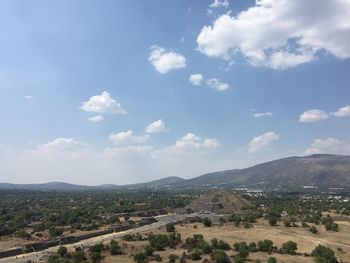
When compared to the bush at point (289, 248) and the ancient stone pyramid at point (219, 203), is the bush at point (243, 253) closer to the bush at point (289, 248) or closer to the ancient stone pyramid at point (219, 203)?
the bush at point (289, 248)

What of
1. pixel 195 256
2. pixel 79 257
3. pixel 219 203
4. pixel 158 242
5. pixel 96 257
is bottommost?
pixel 195 256

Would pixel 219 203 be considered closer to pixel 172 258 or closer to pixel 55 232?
pixel 55 232

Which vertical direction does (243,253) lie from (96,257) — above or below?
below

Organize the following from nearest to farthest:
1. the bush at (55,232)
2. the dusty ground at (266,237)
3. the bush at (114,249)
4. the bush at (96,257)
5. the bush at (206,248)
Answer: the bush at (96,257) → the dusty ground at (266,237) → the bush at (114,249) → the bush at (206,248) → the bush at (55,232)

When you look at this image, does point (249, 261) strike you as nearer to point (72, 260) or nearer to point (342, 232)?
point (72, 260)

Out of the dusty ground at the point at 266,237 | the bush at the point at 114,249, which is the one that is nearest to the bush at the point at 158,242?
the dusty ground at the point at 266,237

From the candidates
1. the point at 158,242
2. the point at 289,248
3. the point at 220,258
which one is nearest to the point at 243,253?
the point at 220,258

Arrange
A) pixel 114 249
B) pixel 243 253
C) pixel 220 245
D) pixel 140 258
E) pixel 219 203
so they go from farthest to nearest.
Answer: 1. pixel 219 203
2. pixel 220 245
3. pixel 114 249
4. pixel 243 253
5. pixel 140 258

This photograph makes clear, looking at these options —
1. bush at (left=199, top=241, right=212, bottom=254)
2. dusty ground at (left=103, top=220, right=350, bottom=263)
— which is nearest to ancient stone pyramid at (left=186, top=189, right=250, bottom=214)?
dusty ground at (left=103, top=220, right=350, bottom=263)

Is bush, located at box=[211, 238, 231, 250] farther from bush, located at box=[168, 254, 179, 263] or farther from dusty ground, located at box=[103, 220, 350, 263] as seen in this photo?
bush, located at box=[168, 254, 179, 263]
